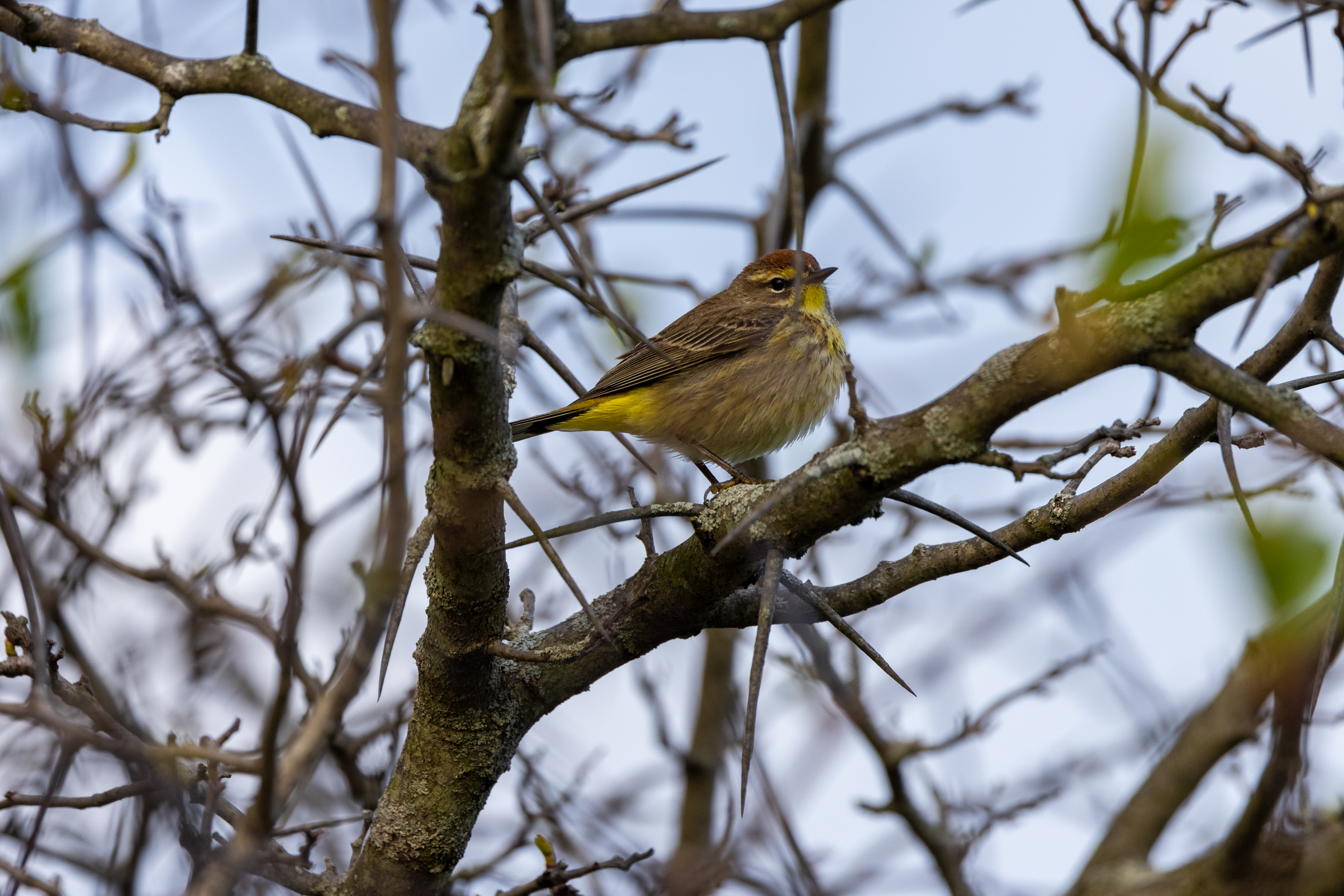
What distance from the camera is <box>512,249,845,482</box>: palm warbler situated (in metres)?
6.73

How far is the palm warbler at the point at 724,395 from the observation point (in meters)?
6.73

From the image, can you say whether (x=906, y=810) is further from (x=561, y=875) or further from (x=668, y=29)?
(x=668, y=29)

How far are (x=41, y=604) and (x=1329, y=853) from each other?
3064 millimetres

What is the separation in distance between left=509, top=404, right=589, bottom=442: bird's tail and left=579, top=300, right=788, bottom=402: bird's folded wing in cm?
9

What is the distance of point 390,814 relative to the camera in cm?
381

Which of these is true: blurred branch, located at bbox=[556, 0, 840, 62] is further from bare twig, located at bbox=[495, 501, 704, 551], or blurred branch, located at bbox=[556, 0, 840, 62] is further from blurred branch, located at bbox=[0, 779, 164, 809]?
blurred branch, located at bbox=[0, 779, 164, 809]

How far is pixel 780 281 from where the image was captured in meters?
8.13

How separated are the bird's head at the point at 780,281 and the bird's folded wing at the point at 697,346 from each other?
33 cm

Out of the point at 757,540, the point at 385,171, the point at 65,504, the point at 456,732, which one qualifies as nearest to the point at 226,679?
the point at 65,504

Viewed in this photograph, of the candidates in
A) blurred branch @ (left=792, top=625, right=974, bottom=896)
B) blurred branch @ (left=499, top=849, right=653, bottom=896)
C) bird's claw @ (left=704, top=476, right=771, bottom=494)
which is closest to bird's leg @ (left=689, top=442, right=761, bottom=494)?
bird's claw @ (left=704, top=476, right=771, bottom=494)

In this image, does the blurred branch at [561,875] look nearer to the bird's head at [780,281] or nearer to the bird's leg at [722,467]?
the bird's leg at [722,467]

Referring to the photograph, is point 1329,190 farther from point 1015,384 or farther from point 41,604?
point 41,604

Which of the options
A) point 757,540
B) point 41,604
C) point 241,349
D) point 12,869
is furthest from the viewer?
point 241,349

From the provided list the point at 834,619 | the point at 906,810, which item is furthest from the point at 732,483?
the point at 834,619
